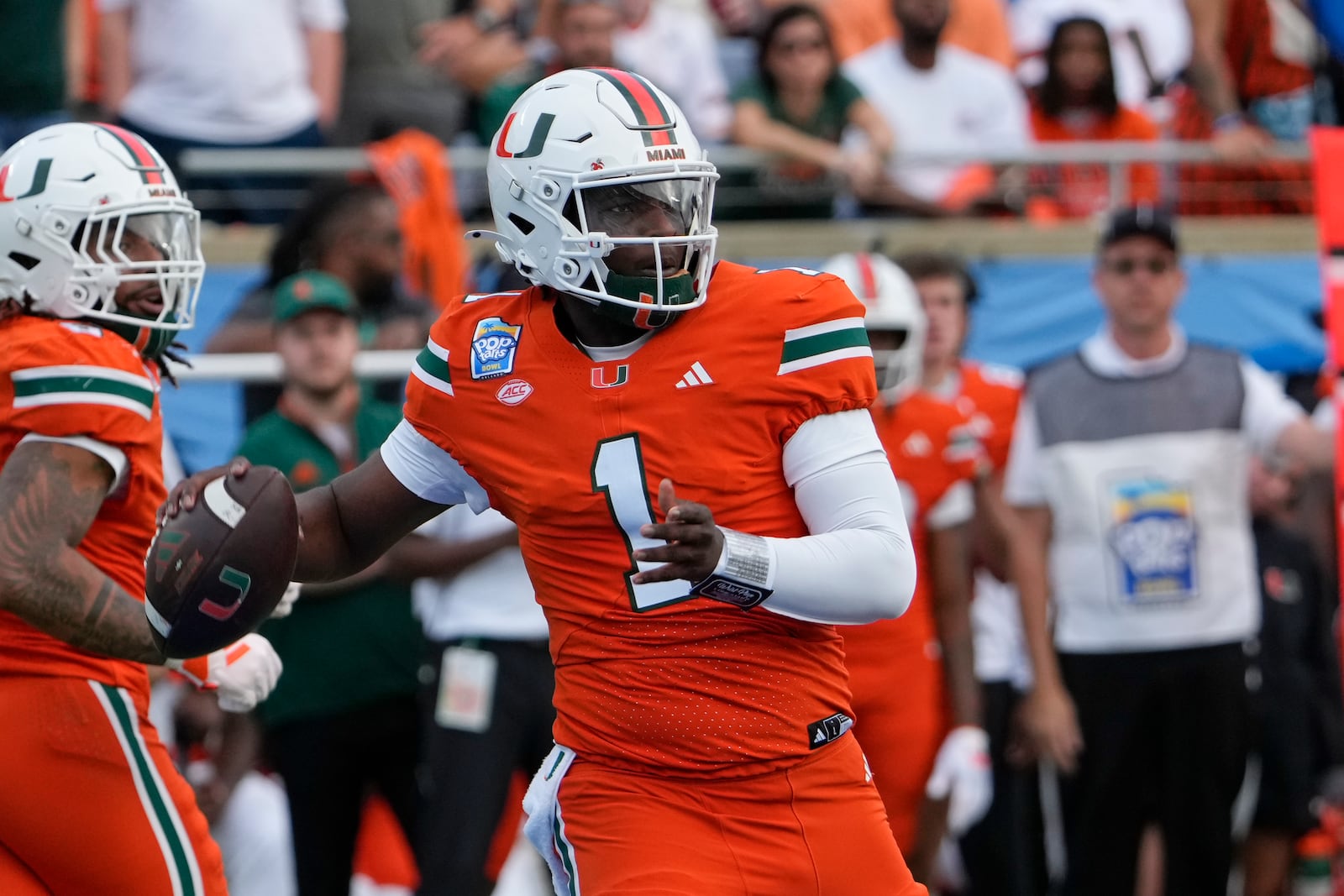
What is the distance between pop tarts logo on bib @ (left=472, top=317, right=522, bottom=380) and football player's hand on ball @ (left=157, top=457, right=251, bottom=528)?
424 millimetres

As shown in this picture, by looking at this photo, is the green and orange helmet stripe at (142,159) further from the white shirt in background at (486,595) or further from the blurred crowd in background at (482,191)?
the white shirt in background at (486,595)

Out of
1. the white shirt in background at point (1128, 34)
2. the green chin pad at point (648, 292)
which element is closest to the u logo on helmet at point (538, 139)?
the green chin pad at point (648, 292)

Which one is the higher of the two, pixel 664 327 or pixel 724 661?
pixel 664 327

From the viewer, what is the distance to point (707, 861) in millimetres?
3230

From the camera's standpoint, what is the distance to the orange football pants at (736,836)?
10.6 feet

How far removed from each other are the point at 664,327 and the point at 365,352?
306 cm

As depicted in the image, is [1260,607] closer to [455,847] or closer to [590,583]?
[455,847]

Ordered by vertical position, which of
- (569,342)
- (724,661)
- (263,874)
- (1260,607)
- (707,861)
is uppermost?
(569,342)

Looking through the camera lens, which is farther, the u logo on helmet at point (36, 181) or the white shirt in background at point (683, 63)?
the white shirt in background at point (683, 63)

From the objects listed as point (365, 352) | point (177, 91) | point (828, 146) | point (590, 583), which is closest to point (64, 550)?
point (590, 583)

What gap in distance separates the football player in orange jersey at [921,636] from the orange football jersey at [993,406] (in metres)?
0.63

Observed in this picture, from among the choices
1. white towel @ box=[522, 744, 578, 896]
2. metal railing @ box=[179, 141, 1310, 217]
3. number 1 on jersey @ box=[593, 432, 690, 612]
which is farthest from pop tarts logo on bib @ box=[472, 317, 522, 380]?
metal railing @ box=[179, 141, 1310, 217]

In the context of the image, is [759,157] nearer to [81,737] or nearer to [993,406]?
[993,406]

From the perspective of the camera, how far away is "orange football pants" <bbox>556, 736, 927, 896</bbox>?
323cm
